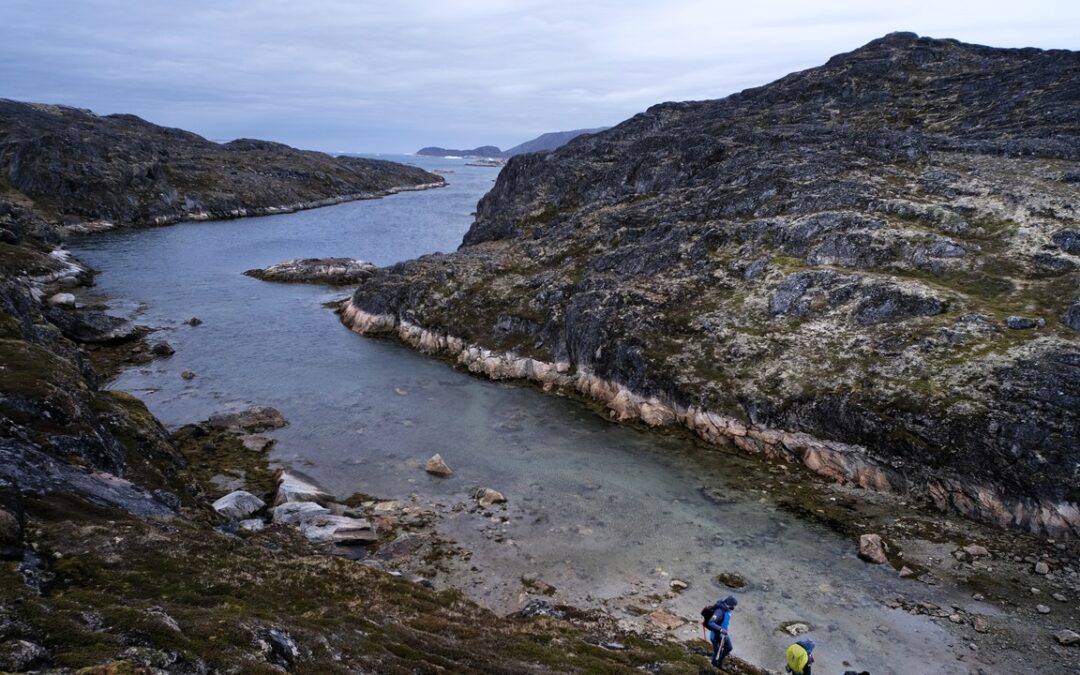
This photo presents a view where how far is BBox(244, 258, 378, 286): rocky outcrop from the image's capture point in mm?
110188

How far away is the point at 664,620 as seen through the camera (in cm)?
3000

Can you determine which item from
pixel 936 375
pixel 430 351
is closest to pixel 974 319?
pixel 936 375

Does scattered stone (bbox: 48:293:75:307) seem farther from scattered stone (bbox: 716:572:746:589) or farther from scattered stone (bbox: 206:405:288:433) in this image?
scattered stone (bbox: 716:572:746:589)

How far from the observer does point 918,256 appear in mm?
57438

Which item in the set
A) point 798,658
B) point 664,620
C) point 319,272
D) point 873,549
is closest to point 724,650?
point 798,658

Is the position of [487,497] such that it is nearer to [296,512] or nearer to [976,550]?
[296,512]

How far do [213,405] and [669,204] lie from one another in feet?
192

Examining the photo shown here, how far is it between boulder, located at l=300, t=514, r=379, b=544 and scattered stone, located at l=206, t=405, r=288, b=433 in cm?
1782

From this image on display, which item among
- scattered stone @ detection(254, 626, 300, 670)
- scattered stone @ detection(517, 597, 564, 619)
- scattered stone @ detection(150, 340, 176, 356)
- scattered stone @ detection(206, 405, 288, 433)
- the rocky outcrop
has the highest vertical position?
the rocky outcrop

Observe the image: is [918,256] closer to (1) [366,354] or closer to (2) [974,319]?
(2) [974,319]

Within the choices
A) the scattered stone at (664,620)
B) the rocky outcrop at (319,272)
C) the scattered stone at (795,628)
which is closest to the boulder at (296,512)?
the scattered stone at (664,620)

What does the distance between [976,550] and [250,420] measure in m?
51.8

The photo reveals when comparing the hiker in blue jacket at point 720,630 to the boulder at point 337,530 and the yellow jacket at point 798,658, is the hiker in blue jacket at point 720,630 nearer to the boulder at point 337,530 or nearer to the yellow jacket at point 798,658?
the yellow jacket at point 798,658

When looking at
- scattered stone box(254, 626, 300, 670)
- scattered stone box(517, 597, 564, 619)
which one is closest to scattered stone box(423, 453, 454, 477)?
scattered stone box(517, 597, 564, 619)
